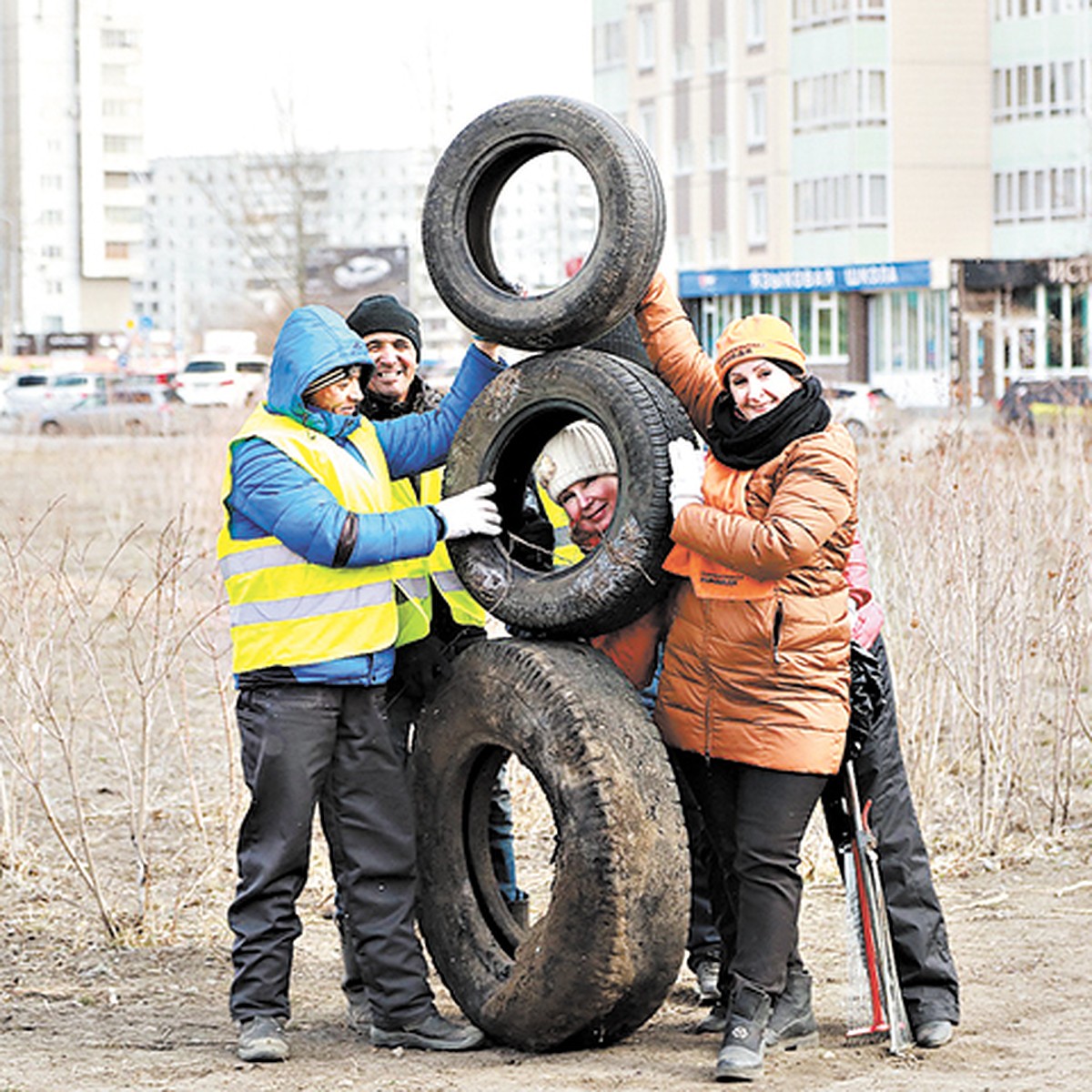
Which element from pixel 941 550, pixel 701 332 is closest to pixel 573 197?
pixel 701 332

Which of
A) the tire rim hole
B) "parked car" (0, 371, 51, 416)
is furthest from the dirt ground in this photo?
"parked car" (0, 371, 51, 416)

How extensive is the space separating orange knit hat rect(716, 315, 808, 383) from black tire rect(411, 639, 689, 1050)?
84 cm

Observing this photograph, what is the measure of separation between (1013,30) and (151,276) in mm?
111967

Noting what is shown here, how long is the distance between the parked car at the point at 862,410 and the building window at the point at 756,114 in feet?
79.3

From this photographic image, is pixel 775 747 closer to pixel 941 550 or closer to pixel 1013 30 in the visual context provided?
pixel 941 550

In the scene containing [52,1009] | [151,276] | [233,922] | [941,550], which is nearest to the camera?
[233,922]

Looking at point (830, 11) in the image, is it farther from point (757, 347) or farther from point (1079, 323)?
point (757, 347)

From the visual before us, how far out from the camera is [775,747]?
4766 mm

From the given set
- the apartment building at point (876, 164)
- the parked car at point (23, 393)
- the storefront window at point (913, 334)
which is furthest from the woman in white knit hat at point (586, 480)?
the storefront window at point (913, 334)

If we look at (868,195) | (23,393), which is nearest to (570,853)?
(23,393)

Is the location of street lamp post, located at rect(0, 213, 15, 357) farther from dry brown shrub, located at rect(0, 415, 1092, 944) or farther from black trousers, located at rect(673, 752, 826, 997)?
black trousers, located at rect(673, 752, 826, 997)

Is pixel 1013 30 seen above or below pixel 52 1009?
above

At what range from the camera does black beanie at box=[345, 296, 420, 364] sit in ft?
18.5

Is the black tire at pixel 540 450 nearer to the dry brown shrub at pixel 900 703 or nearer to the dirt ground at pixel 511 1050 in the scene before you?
the dirt ground at pixel 511 1050
